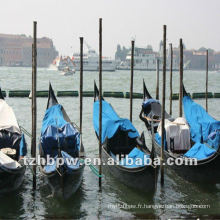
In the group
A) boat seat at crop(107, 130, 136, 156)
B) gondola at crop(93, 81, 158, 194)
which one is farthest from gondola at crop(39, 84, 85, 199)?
boat seat at crop(107, 130, 136, 156)

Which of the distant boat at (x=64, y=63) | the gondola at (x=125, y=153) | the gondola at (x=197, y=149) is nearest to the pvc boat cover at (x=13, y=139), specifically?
the gondola at (x=125, y=153)

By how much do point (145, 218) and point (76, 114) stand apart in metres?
12.7

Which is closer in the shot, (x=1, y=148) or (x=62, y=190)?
(x=62, y=190)

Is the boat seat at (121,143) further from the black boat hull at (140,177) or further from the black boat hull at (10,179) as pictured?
the black boat hull at (10,179)

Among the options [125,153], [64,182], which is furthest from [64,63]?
[64,182]

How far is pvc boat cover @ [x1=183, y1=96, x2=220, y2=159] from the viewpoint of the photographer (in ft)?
31.0

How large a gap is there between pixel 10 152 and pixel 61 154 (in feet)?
4.29

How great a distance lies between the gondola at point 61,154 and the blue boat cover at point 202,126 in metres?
2.79

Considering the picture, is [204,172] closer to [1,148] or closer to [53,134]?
[53,134]

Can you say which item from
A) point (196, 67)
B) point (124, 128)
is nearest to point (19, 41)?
point (196, 67)

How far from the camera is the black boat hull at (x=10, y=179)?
8.24 m

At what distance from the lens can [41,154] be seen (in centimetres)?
962

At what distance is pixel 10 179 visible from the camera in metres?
8.47

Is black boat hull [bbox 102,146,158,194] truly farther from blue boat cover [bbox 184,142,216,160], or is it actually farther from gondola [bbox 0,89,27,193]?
gondola [bbox 0,89,27,193]
